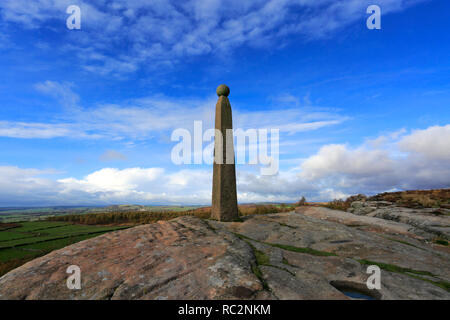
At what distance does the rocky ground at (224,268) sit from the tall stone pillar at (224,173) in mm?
2529

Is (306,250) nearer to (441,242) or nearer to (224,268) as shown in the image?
(224,268)

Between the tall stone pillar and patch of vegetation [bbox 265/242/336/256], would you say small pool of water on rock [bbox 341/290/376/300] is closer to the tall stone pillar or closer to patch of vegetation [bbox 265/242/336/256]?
patch of vegetation [bbox 265/242/336/256]

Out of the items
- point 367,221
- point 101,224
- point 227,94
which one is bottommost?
point 101,224

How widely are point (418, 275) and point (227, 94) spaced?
32.7 ft

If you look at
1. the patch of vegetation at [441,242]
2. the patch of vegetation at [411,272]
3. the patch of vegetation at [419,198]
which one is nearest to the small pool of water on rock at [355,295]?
the patch of vegetation at [411,272]

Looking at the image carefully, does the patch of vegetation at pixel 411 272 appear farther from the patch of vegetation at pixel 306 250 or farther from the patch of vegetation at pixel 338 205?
the patch of vegetation at pixel 338 205

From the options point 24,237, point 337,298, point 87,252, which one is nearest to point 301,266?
point 337,298

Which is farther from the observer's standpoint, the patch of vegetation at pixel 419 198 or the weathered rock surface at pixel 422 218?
the patch of vegetation at pixel 419 198

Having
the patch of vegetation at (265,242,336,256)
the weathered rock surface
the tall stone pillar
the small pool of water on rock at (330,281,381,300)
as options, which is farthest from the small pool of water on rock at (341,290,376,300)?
the weathered rock surface

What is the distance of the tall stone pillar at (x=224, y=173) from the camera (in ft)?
33.6
